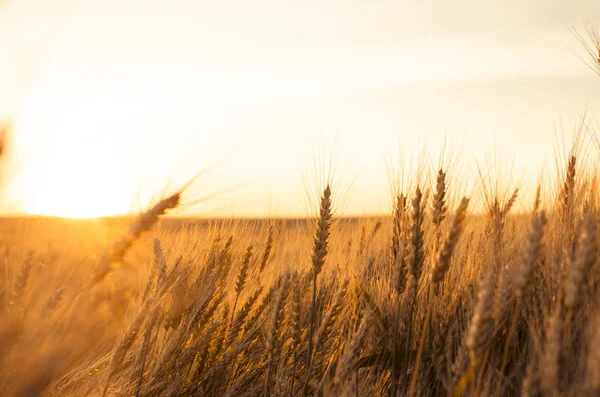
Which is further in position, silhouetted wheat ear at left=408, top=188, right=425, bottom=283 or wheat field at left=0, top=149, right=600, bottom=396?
silhouetted wheat ear at left=408, top=188, right=425, bottom=283

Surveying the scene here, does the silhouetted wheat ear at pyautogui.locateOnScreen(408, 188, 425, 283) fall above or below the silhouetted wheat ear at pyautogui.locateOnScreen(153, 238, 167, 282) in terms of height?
above

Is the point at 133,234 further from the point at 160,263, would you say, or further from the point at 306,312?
the point at 306,312

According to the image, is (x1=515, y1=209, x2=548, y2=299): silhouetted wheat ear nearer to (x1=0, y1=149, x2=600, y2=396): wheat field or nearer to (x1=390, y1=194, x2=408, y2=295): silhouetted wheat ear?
(x1=0, y1=149, x2=600, y2=396): wheat field

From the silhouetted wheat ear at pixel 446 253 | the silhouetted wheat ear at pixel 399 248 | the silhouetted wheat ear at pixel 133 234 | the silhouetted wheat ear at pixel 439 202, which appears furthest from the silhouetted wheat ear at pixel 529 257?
the silhouetted wheat ear at pixel 133 234

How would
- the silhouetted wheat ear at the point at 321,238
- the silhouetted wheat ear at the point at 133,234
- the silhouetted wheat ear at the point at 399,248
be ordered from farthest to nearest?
1. the silhouetted wheat ear at the point at 321,238
2. the silhouetted wheat ear at the point at 399,248
3. the silhouetted wheat ear at the point at 133,234

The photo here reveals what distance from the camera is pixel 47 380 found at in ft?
5.63

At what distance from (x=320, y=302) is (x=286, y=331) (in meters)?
0.46

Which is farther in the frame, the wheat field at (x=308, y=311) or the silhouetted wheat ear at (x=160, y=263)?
the silhouetted wheat ear at (x=160, y=263)

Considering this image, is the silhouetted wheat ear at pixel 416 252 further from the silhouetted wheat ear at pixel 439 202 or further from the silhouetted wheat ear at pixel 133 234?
the silhouetted wheat ear at pixel 133 234

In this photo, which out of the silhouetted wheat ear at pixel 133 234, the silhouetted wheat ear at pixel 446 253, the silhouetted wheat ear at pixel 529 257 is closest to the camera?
the silhouetted wheat ear at pixel 529 257

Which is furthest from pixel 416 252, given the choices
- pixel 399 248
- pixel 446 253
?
pixel 399 248

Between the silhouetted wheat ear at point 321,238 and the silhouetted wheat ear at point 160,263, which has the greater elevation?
the silhouetted wheat ear at point 321,238

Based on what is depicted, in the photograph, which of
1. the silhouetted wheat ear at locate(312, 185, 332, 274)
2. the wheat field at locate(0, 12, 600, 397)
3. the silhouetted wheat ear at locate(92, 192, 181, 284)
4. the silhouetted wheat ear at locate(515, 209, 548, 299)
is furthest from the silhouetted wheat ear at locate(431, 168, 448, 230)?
the silhouetted wheat ear at locate(92, 192, 181, 284)

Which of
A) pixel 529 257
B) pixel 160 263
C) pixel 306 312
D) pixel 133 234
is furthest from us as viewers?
pixel 306 312
